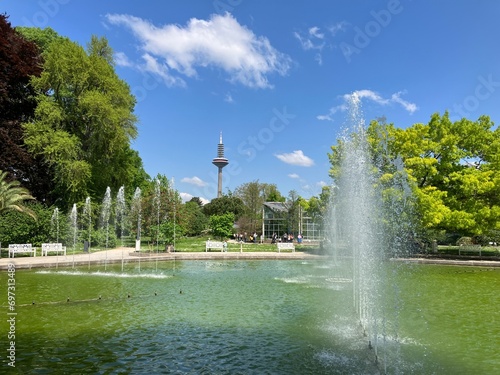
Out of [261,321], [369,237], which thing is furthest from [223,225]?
[261,321]

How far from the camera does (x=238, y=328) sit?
8.48 meters

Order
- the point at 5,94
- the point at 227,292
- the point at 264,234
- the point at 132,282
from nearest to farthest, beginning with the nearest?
the point at 227,292 < the point at 132,282 < the point at 5,94 < the point at 264,234

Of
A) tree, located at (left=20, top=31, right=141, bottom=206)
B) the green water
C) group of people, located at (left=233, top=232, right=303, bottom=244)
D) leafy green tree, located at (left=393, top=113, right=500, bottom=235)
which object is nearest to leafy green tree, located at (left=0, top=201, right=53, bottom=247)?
tree, located at (left=20, top=31, right=141, bottom=206)

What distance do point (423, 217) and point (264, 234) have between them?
28.9 metres

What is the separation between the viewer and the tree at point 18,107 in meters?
27.0

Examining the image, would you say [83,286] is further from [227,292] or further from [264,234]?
[264,234]

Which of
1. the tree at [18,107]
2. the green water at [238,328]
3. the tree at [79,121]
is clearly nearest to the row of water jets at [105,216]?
the tree at [79,121]

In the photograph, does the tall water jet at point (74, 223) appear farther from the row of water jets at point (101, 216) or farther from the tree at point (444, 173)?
the tree at point (444, 173)

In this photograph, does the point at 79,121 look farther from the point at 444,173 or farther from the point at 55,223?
the point at 444,173

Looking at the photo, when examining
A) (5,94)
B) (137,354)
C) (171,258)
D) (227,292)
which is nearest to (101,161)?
(5,94)

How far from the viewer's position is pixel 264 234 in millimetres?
51281

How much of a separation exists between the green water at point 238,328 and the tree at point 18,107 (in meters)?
14.9

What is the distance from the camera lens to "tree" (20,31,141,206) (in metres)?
27.9

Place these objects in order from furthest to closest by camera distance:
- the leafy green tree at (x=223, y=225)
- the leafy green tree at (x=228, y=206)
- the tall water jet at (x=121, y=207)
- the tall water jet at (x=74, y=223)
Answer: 1. the leafy green tree at (x=228, y=206)
2. the leafy green tree at (x=223, y=225)
3. the tall water jet at (x=121, y=207)
4. the tall water jet at (x=74, y=223)
